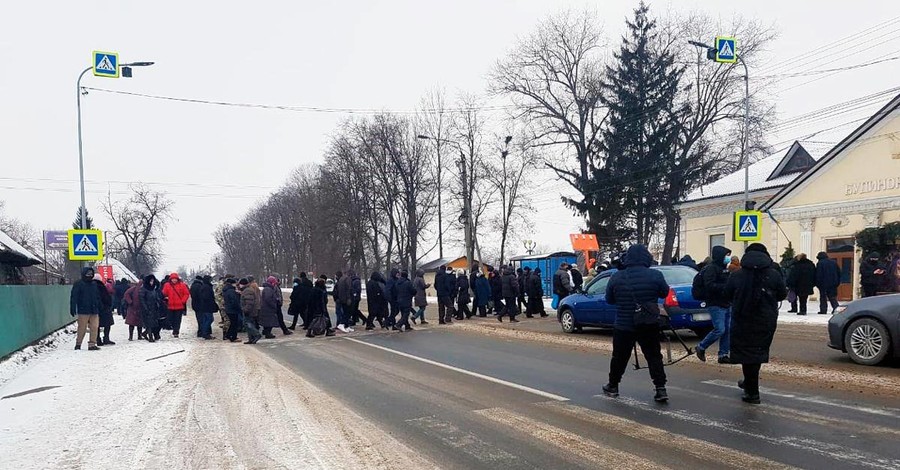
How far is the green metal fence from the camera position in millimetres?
11916

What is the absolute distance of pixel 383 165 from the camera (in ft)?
168

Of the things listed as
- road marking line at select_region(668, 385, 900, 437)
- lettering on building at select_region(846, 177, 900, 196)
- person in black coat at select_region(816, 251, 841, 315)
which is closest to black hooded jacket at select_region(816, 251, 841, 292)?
person in black coat at select_region(816, 251, 841, 315)

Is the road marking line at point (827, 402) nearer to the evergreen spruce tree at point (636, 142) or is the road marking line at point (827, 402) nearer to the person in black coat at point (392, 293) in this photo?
the person in black coat at point (392, 293)

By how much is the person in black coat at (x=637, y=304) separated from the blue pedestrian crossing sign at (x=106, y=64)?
1683 cm

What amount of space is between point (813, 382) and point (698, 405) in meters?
2.04

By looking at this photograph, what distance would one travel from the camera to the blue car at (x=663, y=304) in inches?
473

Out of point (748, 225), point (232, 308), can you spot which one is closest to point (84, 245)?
point (232, 308)

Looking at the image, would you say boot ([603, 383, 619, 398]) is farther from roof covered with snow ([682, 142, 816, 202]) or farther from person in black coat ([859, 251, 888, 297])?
roof covered with snow ([682, 142, 816, 202])

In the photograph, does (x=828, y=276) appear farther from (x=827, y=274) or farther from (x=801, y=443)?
(x=801, y=443)

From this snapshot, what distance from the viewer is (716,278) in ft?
26.5

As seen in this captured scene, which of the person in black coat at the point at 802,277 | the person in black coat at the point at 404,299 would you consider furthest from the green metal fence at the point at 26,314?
the person in black coat at the point at 802,277

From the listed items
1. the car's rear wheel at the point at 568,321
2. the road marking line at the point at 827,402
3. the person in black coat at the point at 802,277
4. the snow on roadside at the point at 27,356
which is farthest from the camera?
the person in black coat at the point at 802,277

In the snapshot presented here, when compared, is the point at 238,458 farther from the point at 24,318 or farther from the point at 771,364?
the point at 24,318

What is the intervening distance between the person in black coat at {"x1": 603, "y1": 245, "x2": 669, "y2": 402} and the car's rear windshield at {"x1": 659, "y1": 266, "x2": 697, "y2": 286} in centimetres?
587
